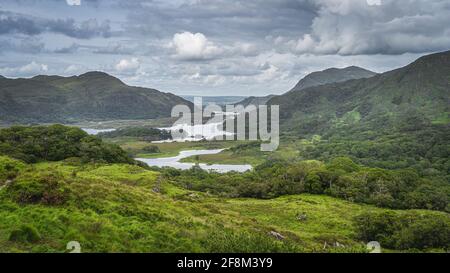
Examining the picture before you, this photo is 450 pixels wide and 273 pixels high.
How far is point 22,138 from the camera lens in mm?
138875

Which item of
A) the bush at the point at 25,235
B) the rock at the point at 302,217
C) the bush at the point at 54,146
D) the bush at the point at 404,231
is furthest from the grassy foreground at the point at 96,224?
the bush at the point at 54,146

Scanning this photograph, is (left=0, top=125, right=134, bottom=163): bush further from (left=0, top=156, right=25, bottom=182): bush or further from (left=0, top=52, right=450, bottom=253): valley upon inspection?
(left=0, top=156, right=25, bottom=182): bush

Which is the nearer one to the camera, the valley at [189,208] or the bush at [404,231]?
the valley at [189,208]

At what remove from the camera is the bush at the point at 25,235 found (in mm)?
26592

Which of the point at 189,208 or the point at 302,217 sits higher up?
the point at 189,208

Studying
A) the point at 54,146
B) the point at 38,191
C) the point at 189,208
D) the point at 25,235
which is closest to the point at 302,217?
the point at 189,208

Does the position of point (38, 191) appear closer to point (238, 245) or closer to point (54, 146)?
point (238, 245)

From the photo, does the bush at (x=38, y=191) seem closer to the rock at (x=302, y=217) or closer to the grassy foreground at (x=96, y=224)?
the grassy foreground at (x=96, y=224)

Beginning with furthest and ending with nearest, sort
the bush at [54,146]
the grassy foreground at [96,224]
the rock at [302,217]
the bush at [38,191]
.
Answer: the bush at [54,146] → the rock at [302,217] → the bush at [38,191] → the grassy foreground at [96,224]

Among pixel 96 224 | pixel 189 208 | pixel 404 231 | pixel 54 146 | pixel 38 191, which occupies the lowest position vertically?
pixel 404 231

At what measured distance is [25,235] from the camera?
1053 inches
